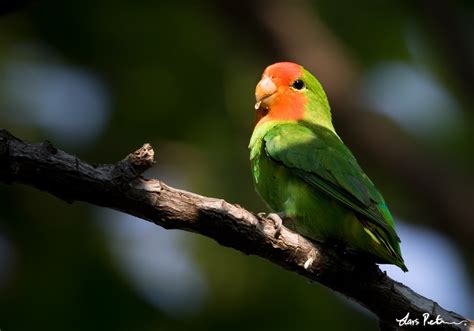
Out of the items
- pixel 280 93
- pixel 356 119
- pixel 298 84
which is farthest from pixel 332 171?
pixel 356 119

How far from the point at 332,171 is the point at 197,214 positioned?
1.33m

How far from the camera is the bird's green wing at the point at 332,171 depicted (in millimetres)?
4363

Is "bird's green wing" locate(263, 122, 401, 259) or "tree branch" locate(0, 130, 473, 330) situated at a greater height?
"bird's green wing" locate(263, 122, 401, 259)

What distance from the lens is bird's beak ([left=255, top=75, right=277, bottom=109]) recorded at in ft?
18.4

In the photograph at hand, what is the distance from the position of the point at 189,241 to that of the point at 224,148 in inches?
51.1

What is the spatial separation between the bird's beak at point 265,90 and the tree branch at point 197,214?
178 cm

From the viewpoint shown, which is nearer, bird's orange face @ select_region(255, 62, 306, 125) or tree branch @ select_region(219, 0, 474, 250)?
bird's orange face @ select_region(255, 62, 306, 125)

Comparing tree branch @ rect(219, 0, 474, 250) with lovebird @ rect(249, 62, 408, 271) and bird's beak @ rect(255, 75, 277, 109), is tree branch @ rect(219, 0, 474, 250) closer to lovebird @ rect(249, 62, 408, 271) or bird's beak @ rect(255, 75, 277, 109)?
bird's beak @ rect(255, 75, 277, 109)

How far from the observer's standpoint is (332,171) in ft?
15.4

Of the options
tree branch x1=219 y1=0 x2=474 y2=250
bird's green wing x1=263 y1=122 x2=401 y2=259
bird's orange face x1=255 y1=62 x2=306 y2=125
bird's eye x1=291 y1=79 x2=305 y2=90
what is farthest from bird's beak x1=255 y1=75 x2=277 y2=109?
tree branch x1=219 y1=0 x2=474 y2=250

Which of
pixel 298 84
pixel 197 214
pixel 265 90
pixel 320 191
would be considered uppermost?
pixel 298 84

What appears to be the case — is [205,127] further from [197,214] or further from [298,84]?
[197,214]

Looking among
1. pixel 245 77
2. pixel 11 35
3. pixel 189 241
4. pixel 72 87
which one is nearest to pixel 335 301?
pixel 189 241

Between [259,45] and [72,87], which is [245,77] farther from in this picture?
[72,87]
